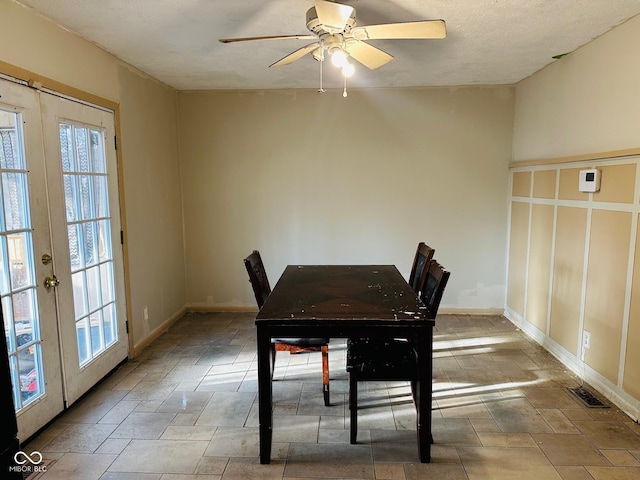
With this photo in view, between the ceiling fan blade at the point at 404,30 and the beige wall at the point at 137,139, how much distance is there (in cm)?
176

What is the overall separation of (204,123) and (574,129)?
3.40 meters

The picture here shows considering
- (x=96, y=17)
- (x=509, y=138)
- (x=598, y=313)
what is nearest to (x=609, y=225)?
(x=598, y=313)

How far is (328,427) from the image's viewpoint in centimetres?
234

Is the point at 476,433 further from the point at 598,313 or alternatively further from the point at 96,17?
the point at 96,17

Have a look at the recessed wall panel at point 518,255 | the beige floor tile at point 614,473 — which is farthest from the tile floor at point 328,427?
the recessed wall panel at point 518,255

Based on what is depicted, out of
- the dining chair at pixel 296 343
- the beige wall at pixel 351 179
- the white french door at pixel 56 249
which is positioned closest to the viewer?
the white french door at pixel 56 249

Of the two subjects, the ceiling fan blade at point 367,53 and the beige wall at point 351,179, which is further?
the beige wall at point 351,179

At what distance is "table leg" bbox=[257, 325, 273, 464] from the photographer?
1974mm

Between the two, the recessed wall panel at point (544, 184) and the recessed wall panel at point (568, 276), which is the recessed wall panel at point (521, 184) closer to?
the recessed wall panel at point (544, 184)

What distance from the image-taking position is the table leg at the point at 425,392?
6.40 feet

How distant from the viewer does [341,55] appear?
211cm

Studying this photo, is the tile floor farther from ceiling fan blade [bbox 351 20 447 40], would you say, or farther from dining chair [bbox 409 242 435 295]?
ceiling fan blade [bbox 351 20 447 40]

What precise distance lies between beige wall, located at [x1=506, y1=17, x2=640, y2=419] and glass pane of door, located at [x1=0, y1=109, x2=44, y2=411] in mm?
3442

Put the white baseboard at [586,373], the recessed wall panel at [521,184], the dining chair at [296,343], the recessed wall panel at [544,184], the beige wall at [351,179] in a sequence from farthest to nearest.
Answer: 1. the beige wall at [351,179]
2. the recessed wall panel at [521,184]
3. the recessed wall panel at [544,184]
4. the dining chair at [296,343]
5. the white baseboard at [586,373]
